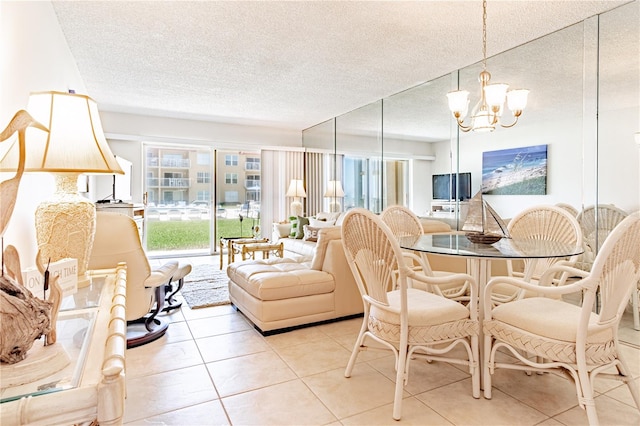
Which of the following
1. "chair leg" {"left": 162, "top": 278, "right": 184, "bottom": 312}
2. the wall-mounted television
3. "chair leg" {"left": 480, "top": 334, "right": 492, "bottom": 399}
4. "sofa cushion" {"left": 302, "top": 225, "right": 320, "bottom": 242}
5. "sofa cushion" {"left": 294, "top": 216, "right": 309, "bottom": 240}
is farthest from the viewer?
"sofa cushion" {"left": 294, "top": 216, "right": 309, "bottom": 240}

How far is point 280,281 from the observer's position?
288 centimetres

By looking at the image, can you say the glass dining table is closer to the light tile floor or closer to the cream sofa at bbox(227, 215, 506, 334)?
the light tile floor

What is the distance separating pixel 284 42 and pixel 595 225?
10.5 ft

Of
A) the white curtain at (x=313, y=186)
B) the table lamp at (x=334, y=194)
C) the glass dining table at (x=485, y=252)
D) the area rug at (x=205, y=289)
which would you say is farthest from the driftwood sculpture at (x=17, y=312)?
the white curtain at (x=313, y=186)

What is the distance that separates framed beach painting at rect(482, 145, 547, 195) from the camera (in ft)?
12.1

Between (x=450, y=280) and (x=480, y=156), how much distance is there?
110 inches

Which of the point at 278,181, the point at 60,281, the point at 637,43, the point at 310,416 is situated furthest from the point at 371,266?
the point at 278,181

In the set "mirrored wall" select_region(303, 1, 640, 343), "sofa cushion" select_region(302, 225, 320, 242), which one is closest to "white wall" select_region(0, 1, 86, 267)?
"sofa cushion" select_region(302, 225, 320, 242)

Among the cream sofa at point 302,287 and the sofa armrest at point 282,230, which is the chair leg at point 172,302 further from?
the sofa armrest at point 282,230

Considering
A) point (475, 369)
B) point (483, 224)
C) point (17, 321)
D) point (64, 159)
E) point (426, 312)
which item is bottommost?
point (475, 369)

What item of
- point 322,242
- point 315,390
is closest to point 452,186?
point 322,242

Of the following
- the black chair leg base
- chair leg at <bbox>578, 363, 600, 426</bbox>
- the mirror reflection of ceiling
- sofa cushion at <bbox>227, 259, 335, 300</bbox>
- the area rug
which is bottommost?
the black chair leg base

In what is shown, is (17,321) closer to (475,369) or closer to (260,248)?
(475,369)

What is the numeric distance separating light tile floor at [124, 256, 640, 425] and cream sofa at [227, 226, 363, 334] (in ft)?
0.80
